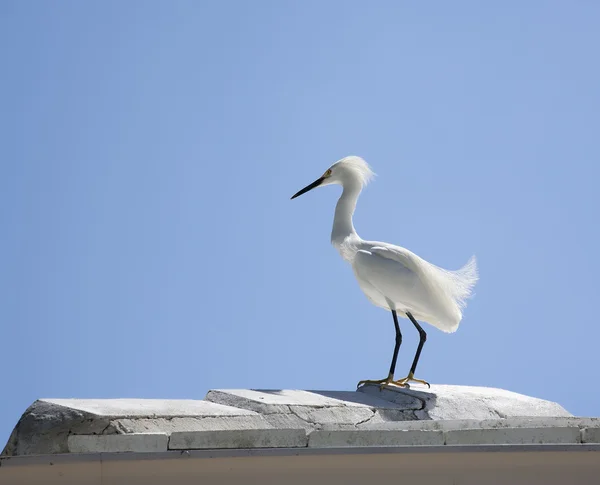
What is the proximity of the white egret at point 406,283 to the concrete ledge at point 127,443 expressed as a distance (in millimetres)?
4304

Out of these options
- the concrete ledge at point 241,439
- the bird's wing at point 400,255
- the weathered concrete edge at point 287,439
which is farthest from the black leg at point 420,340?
the concrete ledge at point 241,439

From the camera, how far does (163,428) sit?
5.26m

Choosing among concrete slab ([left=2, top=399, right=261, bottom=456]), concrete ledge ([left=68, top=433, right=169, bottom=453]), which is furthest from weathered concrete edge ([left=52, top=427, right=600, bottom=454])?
concrete slab ([left=2, top=399, right=261, bottom=456])

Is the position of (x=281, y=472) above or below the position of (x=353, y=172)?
below

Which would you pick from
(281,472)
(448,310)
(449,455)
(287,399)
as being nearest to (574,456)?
(449,455)

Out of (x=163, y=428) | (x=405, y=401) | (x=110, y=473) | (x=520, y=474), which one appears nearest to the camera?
(x=110, y=473)

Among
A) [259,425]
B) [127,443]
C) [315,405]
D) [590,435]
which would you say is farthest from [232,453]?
[590,435]

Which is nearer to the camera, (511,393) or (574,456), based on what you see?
(574,456)

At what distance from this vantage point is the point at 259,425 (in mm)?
5742

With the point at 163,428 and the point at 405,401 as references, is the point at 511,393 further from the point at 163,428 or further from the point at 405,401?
the point at 163,428

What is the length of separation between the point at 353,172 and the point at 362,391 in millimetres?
3305

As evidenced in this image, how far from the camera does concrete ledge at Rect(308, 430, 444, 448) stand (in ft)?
15.6

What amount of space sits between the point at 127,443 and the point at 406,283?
4869 mm

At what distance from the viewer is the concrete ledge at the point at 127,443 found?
470 cm
